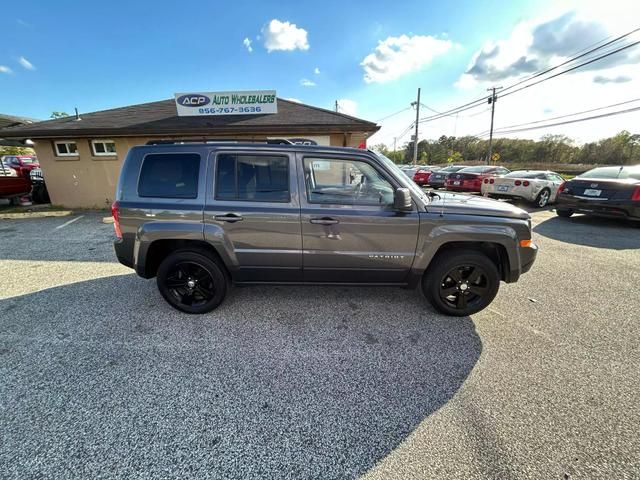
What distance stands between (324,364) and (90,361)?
2.12m

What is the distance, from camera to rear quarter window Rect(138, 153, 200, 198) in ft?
9.93

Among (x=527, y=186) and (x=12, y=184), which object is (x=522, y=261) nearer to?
(x=527, y=186)

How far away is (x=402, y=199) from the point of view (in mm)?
2775

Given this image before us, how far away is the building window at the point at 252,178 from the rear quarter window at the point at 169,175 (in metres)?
0.29

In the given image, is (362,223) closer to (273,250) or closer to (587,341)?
(273,250)

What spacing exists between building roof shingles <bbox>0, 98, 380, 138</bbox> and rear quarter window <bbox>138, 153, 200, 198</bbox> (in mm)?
6387

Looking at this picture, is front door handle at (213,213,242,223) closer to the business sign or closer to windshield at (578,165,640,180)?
the business sign

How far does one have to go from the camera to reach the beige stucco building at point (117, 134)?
903 cm

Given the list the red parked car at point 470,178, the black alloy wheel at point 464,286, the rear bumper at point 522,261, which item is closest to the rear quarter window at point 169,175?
the black alloy wheel at point 464,286

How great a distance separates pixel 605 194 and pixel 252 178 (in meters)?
8.94

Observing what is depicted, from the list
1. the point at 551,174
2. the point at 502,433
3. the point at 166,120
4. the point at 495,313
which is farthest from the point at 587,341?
the point at 166,120

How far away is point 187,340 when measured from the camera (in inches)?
111

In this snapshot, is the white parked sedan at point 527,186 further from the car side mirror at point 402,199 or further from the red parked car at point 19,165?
the red parked car at point 19,165

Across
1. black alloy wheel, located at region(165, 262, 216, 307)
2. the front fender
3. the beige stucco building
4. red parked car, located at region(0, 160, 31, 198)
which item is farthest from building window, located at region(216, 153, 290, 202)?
red parked car, located at region(0, 160, 31, 198)
